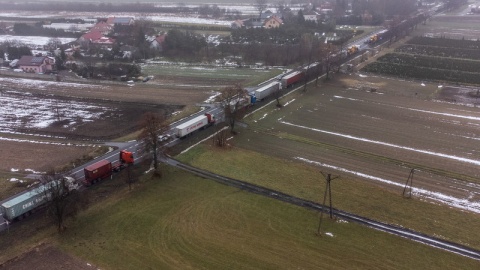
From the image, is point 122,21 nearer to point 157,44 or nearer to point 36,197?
point 157,44

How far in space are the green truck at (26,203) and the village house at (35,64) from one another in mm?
53965

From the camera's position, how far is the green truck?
3231 cm

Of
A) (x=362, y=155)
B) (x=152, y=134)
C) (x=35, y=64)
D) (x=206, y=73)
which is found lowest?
(x=362, y=155)

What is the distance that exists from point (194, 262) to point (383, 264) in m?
13.7

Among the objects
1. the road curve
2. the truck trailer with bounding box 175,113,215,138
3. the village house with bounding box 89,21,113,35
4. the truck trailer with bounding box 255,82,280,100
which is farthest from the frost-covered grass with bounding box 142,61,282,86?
the road curve

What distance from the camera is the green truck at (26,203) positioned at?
3231 centimetres

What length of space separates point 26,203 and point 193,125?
22.3m

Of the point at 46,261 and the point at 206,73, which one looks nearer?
the point at 46,261

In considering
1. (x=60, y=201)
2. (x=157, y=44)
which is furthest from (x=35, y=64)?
(x=60, y=201)

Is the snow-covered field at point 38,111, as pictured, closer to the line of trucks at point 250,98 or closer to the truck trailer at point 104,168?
the line of trucks at point 250,98

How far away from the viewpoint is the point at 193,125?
166 ft

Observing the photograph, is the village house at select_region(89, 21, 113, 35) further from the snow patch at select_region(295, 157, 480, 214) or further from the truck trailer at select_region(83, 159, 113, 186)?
the snow patch at select_region(295, 157, 480, 214)

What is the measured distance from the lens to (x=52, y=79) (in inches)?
3031

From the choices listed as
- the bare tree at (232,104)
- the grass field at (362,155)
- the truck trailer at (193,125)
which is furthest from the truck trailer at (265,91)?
the truck trailer at (193,125)
